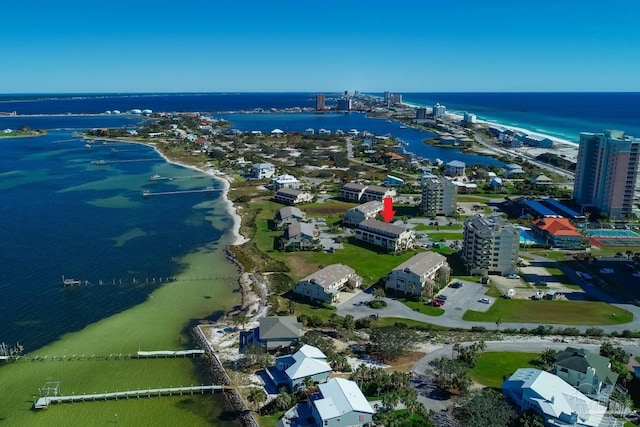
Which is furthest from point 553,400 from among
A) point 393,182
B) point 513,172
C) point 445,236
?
point 513,172

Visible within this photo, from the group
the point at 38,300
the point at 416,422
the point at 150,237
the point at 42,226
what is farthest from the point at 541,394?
the point at 42,226

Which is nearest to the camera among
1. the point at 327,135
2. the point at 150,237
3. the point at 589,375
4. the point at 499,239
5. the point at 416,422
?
the point at 416,422

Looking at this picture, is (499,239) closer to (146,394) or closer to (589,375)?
(589,375)

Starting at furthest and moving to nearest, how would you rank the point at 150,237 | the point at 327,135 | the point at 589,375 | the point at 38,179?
the point at 327,135, the point at 38,179, the point at 150,237, the point at 589,375

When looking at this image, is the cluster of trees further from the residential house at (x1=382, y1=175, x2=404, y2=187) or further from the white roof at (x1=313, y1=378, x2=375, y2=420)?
the residential house at (x1=382, y1=175, x2=404, y2=187)

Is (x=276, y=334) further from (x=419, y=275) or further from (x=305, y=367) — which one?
(x=419, y=275)

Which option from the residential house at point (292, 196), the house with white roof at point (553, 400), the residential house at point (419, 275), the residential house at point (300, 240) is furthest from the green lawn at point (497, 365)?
the residential house at point (292, 196)
